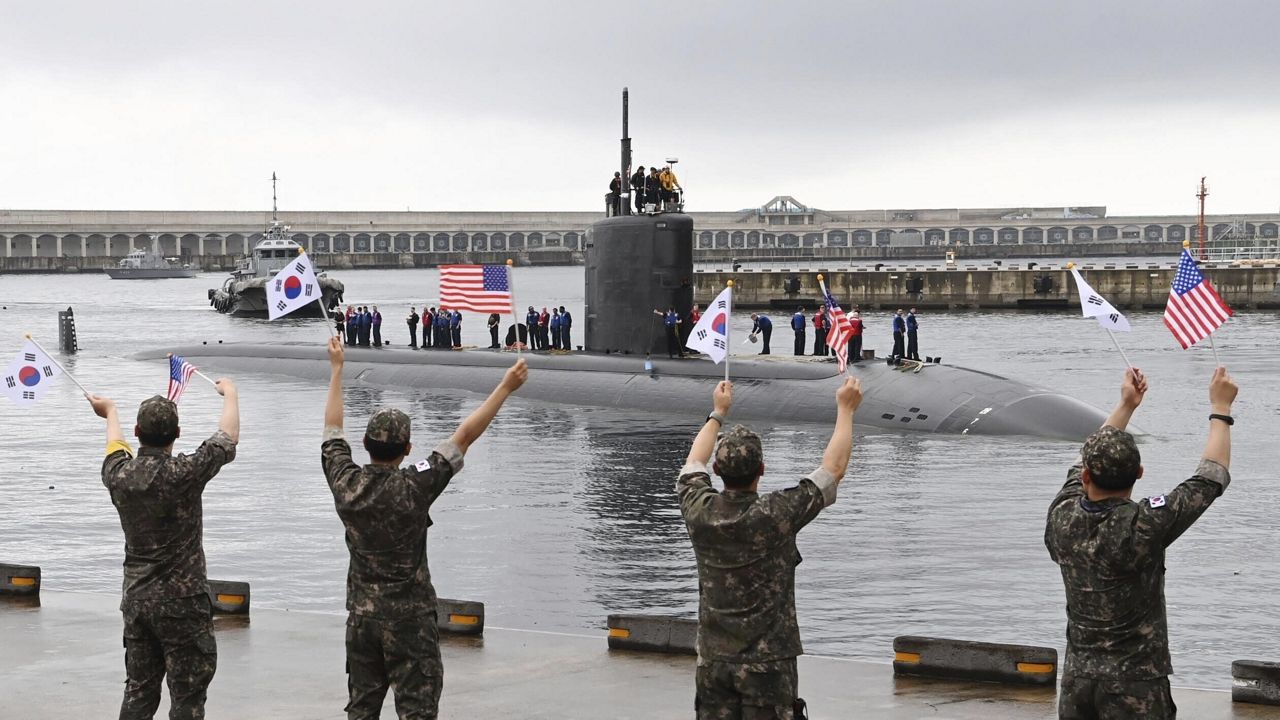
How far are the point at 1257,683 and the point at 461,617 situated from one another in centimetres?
494

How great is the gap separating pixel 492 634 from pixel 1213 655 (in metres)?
6.19

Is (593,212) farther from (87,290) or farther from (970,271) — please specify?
(970,271)

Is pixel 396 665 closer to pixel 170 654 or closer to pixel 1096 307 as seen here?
pixel 170 654

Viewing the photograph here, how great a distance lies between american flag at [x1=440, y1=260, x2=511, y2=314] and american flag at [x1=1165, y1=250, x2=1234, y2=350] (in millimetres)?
4891

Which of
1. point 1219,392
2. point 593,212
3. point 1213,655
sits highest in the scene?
point 593,212

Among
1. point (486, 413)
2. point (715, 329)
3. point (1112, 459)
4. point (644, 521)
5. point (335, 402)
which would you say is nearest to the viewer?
point (1112, 459)

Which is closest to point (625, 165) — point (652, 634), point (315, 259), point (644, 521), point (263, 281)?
point (644, 521)

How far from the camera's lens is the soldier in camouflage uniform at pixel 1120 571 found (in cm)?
542

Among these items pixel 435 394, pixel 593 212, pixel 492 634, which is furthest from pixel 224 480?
pixel 593 212

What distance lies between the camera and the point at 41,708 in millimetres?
8109

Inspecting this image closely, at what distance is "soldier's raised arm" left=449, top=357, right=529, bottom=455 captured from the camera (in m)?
6.29

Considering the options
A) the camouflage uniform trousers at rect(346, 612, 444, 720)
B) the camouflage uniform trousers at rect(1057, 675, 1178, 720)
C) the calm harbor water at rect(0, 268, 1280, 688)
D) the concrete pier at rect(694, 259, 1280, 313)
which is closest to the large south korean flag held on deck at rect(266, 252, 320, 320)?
the camouflage uniform trousers at rect(346, 612, 444, 720)

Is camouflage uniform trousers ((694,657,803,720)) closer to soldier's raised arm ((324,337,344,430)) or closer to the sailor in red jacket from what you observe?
soldier's raised arm ((324,337,344,430))

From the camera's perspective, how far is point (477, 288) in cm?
1309
